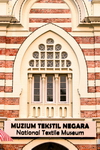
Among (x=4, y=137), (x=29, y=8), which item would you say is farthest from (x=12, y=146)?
(x=29, y=8)

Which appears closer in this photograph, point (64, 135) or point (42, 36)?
point (64, 135)

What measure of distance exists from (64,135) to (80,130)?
731mm

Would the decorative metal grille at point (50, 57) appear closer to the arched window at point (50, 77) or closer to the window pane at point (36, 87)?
the arched window at point (50, 77)

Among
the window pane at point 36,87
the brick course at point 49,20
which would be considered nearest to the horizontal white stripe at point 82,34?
the brick course at point 49,20

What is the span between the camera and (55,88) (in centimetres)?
1477

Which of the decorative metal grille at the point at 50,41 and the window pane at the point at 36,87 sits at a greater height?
the decorative metal grille at the point at 50,41

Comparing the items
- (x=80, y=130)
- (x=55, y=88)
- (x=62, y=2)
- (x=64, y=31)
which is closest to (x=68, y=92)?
(x=55, y=88)

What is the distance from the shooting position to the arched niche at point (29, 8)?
49.2ft

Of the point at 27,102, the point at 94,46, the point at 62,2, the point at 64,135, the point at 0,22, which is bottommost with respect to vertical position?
the point at 64,135

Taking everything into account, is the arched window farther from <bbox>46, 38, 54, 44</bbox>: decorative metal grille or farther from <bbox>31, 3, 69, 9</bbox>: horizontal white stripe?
<bbox>31, 3, 69, 9</bbox>: horizontal white stripe

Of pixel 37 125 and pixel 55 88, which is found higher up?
pixel 55 88

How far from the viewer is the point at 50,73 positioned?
1472 centimetres

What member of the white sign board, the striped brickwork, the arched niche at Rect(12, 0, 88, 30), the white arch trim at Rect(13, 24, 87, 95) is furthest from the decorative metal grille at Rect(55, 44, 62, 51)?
the white sign board

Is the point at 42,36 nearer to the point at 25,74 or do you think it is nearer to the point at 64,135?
the point at 25,74
